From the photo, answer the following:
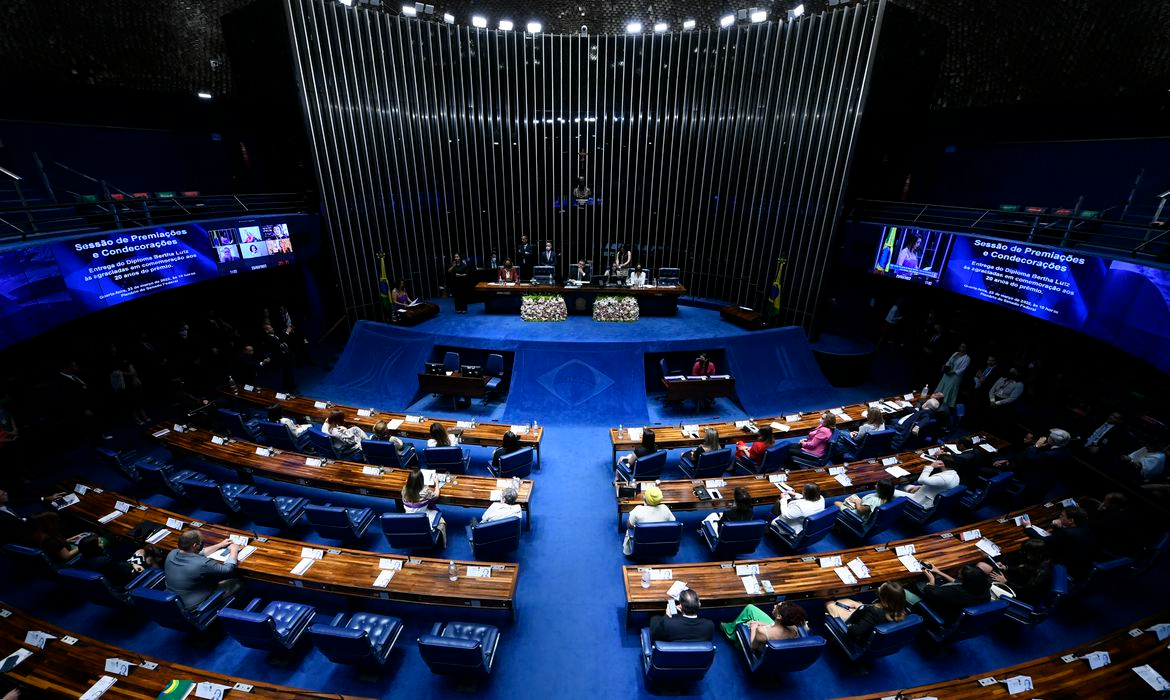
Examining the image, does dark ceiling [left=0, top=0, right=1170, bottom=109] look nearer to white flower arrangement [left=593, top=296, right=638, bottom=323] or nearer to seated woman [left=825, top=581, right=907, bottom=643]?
white flower arrangement [left=593, top=296, right=638, bottom=323]

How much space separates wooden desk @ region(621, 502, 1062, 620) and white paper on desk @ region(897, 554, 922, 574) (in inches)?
2.2

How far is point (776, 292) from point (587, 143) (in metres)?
7.93

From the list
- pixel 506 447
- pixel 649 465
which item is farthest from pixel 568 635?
pixel 506 447

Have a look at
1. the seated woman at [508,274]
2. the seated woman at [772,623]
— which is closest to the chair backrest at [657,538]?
the seated woman at [772,623]

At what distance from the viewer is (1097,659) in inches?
171

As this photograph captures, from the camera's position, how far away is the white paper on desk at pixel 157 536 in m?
5.72

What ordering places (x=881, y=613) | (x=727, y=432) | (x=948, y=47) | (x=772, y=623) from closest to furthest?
(x=881, y=613), (x=772, y=623), (x=727, y=432), (x=948, y=47)

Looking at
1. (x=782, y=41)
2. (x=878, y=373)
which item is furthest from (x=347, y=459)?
(x=782, y=41)

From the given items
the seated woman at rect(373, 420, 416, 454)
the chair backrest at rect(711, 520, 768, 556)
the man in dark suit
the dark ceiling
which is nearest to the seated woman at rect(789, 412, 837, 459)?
the chair backrest at rect(711, 520, 768, 556)

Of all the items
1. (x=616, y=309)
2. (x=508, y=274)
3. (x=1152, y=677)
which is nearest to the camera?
(x=1152, y=677)

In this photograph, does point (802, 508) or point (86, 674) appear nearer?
point (86, 674)

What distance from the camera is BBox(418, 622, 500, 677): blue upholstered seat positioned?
416 centimetres

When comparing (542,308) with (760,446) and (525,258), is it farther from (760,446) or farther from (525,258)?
(760,446)

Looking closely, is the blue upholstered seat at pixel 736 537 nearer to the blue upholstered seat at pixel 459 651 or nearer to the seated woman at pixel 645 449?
the seated woman at pixel 645 449
